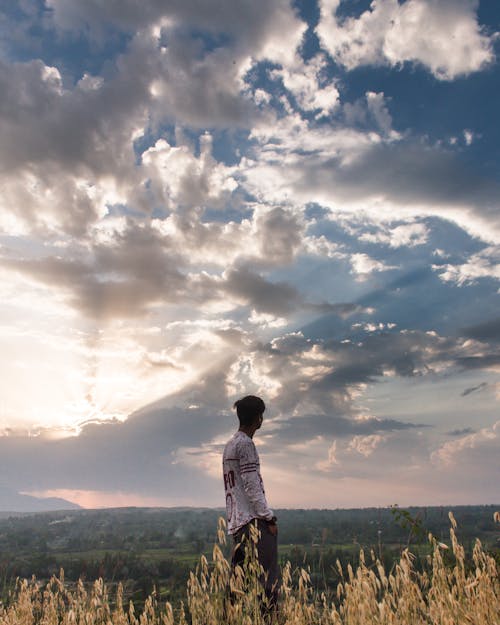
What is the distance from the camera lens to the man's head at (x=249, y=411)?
6.15 m

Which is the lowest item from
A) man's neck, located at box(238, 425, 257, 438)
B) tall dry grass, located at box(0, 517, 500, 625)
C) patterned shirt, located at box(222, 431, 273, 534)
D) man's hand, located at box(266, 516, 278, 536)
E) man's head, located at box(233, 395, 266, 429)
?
tall dry grass, located at box(0, 517, 500, 625)

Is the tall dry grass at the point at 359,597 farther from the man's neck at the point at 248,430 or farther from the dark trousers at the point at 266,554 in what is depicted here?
the man's neck at the point at 248,430

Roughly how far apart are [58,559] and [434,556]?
463 feet

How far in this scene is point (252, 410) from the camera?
616 centimetres

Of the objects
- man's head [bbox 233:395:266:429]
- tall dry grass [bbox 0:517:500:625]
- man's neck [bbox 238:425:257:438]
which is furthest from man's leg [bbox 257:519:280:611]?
man's head [bbox 233:395:266:429]

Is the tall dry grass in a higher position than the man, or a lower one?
lower

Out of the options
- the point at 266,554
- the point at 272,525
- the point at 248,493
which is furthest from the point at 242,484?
the point at 266,554

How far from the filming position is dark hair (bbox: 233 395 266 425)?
Result: 6148mm

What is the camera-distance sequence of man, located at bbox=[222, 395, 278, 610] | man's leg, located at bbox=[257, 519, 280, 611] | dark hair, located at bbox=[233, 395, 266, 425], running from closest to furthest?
man's leg, located at bbox=[257, 519, 280, 611]
man, located at bbox=[222, 395, 278, 610]
dark hair, located at bbox=[233, 395, 266, 425]

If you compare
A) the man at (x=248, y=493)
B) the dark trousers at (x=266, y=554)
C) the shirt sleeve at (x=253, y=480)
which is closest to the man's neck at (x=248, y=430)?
the man at (x=248, y=493)

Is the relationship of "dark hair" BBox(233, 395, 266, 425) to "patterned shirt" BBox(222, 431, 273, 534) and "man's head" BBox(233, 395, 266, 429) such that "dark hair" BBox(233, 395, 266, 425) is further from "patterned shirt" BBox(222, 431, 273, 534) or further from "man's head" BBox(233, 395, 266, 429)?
"patterned shirt" BBox(222, 431, 273, 534)

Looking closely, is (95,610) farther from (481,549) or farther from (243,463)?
(481,549)

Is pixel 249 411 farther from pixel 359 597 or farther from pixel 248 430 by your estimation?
pixel 359 597

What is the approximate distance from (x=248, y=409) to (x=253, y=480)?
750 millimetres
